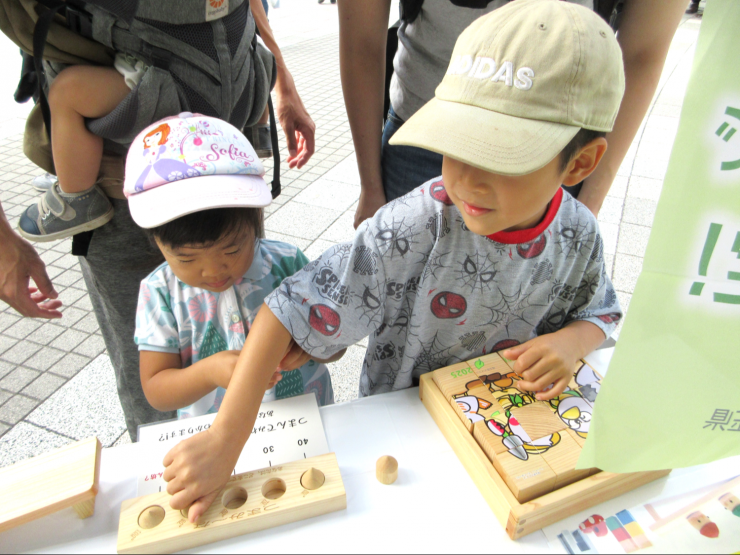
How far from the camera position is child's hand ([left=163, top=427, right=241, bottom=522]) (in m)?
0.70

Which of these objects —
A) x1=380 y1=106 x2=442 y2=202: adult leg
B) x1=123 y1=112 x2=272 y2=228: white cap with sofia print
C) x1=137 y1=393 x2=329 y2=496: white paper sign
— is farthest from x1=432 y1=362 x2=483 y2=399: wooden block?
x1=380 y1=106 x2=442 y2=202: adult leg

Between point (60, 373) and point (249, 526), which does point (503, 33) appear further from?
point (60, 373)

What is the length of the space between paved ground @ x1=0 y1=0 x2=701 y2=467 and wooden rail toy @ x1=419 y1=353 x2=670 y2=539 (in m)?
1.27

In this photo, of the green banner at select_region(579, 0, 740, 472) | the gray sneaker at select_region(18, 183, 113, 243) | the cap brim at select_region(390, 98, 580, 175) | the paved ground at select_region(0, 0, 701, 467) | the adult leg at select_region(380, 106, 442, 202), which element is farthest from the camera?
the paved ground at select_region(0, 0, 701, 467)

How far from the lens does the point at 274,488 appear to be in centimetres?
76

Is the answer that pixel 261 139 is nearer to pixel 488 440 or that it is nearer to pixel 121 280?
pixel 121 280

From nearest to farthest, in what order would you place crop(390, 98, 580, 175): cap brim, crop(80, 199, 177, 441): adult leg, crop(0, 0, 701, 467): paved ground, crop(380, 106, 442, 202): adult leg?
1. crop(390, 98, 580, 175): cap brim
2. crop(80, 199, 177, 441): adult leg
3. crop(380, 106, 442, 202): adult leg
4. crop(0, 0, 701, 467): paved ground

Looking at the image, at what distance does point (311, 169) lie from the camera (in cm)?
412

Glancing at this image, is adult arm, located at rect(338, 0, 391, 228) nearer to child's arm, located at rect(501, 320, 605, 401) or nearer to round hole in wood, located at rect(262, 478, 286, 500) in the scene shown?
child's arm, located at rect(501, 320, 605, 401)

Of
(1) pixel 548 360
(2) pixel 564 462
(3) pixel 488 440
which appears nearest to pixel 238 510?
(3) pixel 488 440

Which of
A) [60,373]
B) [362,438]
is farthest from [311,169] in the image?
[362,438]

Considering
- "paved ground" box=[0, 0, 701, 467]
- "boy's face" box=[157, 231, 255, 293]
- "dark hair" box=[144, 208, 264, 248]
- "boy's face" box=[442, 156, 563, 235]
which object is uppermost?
"boy's face" box=[442, 156, 563, 235]

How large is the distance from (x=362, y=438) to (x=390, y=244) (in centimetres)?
36

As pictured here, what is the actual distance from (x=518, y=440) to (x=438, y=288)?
12.8 inches
